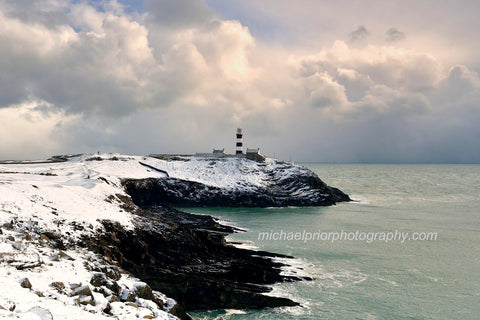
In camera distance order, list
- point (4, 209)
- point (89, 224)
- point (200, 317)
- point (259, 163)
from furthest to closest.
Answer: point (259, 163) → point (89, 224) → point (4, 209) → point (200, 317)

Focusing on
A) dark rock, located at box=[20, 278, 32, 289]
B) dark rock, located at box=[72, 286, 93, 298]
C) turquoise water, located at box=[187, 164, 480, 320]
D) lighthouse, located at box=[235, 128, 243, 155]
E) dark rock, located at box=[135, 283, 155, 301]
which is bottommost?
turquoise water, located at box=[187, 164, 480, 320]

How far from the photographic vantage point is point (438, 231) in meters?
45.5

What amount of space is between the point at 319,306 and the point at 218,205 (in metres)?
54.2

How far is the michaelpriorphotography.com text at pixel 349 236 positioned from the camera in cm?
4034

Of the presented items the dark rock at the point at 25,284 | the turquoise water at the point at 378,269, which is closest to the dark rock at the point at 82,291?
the dark rock at the point at 25,284

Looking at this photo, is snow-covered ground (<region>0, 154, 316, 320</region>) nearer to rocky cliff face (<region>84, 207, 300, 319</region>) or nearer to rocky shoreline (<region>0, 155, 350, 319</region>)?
rocky shoreline (<region>0, 155, 350, 319</region>)

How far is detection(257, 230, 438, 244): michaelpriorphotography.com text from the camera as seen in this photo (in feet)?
132

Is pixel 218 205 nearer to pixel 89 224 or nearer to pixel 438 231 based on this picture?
pixel 438 231

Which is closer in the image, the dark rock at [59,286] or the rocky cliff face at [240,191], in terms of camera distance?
the dark rock at [59,286]

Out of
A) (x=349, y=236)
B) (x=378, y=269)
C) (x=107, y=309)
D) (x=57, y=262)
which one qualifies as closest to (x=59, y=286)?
(x=107, y=309)

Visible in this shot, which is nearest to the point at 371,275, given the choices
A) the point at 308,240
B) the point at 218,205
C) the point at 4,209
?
the point at 308,240

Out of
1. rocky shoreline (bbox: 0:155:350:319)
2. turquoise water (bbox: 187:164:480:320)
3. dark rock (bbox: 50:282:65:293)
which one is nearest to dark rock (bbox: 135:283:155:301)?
rocky shoreline (bbox: 0:155:350:319)

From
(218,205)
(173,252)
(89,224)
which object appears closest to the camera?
(89,224)

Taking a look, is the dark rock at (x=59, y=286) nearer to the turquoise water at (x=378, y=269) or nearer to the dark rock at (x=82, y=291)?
the dark rock at (x=82, y=291)
